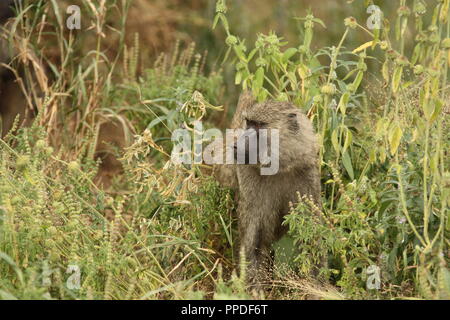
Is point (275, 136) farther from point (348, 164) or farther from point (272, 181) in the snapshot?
point (348, 164)

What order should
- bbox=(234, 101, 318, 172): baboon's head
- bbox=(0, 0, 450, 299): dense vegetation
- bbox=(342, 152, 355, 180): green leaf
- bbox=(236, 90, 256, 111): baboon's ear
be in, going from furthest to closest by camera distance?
bbox=(236, 90, 256, 111): baboon's ear → bbox=(342, 152, 355, 180): green leaf → bbox=(234, 101, 318, 172): baboon's head → bbox=(0, 0, 450, 299): dense vegetation

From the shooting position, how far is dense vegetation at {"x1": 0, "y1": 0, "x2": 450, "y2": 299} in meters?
3.22

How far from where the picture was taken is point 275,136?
3758mm

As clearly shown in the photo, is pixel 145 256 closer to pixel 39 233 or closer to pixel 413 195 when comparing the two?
pixel 39 233

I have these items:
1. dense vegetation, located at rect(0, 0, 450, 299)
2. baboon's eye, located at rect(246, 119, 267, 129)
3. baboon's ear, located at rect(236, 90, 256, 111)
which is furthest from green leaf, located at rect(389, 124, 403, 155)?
baboon's ear, located at rect(236, 90, 256, 111)

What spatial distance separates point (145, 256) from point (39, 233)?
608 mm

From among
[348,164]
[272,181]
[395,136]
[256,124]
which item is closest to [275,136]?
[256,124]

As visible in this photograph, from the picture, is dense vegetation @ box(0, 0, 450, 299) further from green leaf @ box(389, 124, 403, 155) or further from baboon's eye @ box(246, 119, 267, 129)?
baboon's eye @ box(246, 119, 267, 129)

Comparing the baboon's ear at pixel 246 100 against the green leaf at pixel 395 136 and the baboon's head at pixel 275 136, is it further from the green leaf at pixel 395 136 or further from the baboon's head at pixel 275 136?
the green leaf at pixel 395 136

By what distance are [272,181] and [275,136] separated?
0.24 metres

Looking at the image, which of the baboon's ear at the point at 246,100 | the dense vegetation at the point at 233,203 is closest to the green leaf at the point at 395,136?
the dense vegetation at the point at 233,203

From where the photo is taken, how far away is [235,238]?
161 inches

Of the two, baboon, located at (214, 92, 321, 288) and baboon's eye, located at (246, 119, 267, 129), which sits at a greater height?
baboon's eye, located at (246, 119, 267, 129)
